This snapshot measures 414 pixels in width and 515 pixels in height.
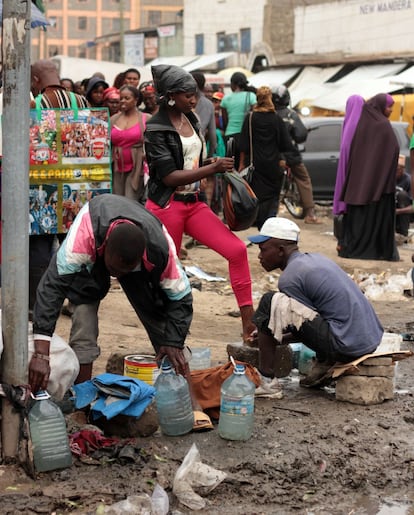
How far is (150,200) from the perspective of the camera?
255 inches

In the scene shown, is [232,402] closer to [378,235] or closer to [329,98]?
[378,235]

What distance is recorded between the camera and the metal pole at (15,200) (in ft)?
13.9

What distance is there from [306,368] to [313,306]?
0.76 m

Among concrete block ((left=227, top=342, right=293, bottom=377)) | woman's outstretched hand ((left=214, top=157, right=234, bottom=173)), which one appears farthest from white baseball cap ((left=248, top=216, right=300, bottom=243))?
concrete block ((left=227, top=342, right=293, bottom=377))

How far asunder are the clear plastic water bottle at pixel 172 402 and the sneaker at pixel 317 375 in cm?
116

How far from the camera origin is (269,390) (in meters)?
5.84

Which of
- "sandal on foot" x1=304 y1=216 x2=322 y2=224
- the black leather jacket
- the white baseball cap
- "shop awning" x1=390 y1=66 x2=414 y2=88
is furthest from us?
"shop awning" x1=390 y1=66 x2=414 y2=88

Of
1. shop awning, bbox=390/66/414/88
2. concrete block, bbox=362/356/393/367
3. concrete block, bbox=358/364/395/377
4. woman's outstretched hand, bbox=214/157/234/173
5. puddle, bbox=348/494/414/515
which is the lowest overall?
puddle, bbox=348/494/414/515

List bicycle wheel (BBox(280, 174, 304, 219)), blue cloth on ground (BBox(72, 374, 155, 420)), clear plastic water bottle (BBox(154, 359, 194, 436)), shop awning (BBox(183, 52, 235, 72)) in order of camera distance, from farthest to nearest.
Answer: shop awning (BBox(183, 52, 235, 72)) < bicycle wheel (BBox(280, 174, 304, 219)) < clear plastic water bottle (BBox(154, 359, 194, 436)) < blue cloth on ground (BBox(72, 374, 155, 420))

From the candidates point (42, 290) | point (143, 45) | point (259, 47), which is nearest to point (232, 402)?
point (42, 290)

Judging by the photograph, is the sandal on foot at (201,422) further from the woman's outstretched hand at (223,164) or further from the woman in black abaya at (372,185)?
the woman in black abaya at (372,185)

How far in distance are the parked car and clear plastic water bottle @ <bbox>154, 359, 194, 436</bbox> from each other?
12.5m

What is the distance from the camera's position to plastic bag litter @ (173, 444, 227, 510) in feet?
14.3

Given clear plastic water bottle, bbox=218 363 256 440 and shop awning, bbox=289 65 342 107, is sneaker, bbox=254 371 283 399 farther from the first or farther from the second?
shop awning, bbox=289 65 342 107
